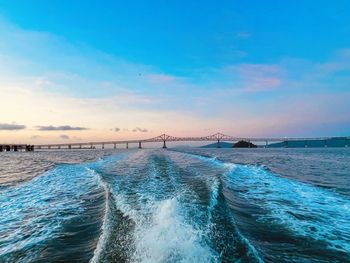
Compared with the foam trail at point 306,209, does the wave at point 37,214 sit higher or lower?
higher

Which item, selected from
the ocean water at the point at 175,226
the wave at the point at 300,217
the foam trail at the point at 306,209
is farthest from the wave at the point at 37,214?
the foam trail at the point at 306,209

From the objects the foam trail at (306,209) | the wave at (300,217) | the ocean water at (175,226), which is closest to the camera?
the ocean water at (175,226)

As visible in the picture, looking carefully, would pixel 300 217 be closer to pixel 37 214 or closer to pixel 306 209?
pixel 306 209

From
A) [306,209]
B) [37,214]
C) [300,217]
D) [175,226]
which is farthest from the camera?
[306,209]

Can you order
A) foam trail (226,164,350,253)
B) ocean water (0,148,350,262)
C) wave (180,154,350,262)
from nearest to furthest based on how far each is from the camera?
ocean water (0,148,350,262)
wave (180,154,350,262)
foam trail (226,164,350,253)

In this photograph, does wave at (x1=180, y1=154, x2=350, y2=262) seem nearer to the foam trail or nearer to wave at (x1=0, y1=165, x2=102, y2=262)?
the foam trail

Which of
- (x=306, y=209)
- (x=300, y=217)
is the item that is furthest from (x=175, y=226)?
(x=306, y=209)

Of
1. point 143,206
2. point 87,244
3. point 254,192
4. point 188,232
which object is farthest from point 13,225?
point 254,192

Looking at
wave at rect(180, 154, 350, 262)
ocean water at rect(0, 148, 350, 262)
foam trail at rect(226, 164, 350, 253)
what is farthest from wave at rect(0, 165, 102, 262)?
foam trail at rect(226, 164, 350, 253)

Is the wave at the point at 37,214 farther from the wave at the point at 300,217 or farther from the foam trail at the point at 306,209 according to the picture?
the foam trail at the point at 306,209

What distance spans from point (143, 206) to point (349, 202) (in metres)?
9.18

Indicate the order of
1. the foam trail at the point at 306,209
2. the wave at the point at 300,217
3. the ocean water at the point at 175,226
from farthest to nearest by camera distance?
1. the foam trail at the point at 306,209
2. the wave at the point at 300,217
3. the ocean water at the point at 175,226

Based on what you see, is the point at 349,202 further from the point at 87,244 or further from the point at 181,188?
the point at 87,244

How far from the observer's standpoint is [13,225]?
953 cm
